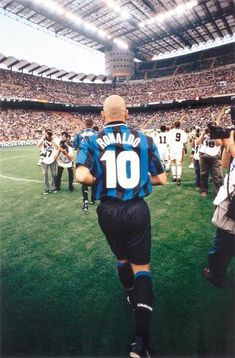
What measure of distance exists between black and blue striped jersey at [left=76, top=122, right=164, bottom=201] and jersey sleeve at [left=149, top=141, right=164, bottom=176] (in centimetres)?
14

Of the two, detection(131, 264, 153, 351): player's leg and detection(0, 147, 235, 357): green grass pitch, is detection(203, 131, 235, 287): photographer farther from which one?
detection(131, 264, 153, 351): player's leg

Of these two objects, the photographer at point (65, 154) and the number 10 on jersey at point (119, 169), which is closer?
the number 10 on jersey at point (119, 169)

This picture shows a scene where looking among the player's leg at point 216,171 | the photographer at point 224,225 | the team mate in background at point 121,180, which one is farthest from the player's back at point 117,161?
the player's leg at point 216,171

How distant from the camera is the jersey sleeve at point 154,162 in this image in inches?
107

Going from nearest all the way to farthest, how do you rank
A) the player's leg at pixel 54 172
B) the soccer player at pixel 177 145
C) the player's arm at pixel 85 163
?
the player's arm at pixel 85 163 → the player's leg at pixel 54 172 → the soccer player at pixel 177 145

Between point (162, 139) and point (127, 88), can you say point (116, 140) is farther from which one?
point (127, 88)

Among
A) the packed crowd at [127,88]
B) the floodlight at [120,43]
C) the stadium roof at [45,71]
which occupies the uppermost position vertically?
the floodlight at [120,43]

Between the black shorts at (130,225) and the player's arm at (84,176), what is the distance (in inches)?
10.5

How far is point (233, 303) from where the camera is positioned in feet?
10.6

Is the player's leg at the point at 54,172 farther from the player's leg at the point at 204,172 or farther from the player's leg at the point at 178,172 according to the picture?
the player's leg at the point at 204,172

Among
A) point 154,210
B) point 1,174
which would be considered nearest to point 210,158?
point 154,210

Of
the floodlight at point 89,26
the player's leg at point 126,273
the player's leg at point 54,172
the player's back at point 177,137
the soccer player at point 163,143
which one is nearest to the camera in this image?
the player's leg at point 126,273

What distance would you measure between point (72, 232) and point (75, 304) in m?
2.48

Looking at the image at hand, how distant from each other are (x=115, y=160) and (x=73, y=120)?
179 feet
